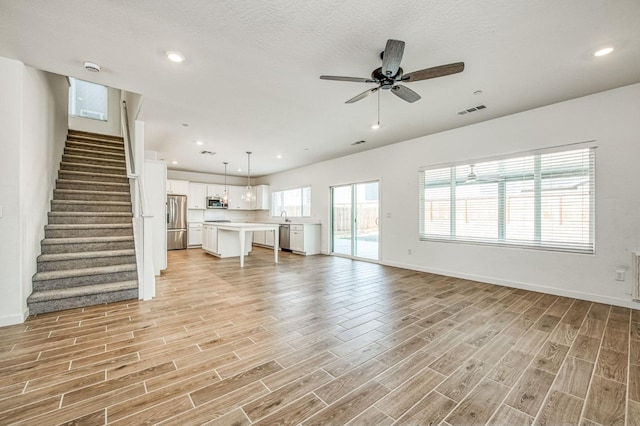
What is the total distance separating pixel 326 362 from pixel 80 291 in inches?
126

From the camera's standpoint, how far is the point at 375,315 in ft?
9.89

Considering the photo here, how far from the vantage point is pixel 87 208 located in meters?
4.30

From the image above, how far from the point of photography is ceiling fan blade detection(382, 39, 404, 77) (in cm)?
206

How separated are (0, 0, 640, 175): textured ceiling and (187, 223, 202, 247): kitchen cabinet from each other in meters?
5.56

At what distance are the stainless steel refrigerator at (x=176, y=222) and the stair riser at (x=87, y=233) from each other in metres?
4.22

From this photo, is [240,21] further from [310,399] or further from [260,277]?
[260,277]

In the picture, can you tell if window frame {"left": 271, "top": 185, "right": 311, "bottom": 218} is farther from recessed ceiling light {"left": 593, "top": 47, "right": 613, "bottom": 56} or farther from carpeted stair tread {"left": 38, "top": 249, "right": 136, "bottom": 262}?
recessed ceiling light {"left": 593, "top": 47, "right": 613, "bottom": 56}

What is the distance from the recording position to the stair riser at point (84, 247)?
138 inches

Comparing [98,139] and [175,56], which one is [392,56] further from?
[98,139]

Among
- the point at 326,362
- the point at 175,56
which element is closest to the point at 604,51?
the point at 326,362

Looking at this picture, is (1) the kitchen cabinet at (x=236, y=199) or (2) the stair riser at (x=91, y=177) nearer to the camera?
(2) the stair riser at (x=91, y=177)

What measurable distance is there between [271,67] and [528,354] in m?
3.65

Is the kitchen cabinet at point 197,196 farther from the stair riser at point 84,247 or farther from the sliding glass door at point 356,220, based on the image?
the stair riser at point 84,247

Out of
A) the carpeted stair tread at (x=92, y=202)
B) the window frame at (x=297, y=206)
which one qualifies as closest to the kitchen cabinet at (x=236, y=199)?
the window frame at (x=297, y=206)
